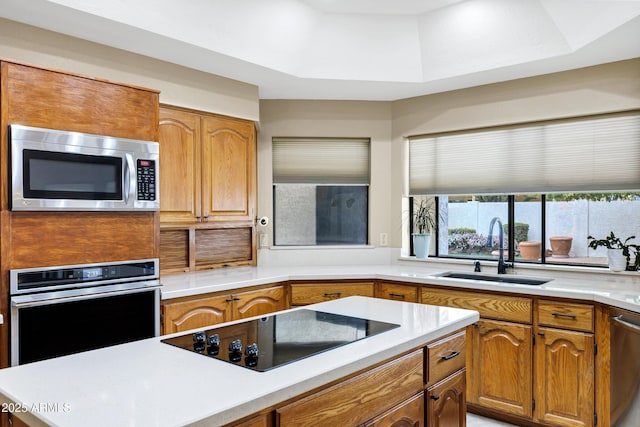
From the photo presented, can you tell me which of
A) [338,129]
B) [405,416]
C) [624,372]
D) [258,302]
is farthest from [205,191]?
[624,372]

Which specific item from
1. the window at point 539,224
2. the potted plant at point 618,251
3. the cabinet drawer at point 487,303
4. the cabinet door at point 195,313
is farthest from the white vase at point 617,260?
the cabinet door at point 195,313

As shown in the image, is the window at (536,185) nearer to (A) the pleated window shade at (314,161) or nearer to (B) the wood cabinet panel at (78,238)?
(A) the pleated window shade at (314,161)

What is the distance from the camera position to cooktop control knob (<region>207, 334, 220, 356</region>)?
1480 mm

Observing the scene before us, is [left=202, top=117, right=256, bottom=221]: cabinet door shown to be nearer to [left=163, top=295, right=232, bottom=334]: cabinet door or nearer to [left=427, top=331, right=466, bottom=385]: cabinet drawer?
[left=163, top=295, right=232, bottom=334]: cabinet door

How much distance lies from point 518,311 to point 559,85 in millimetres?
1730

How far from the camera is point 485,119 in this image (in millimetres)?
3879

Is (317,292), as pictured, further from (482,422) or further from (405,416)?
(405,416)

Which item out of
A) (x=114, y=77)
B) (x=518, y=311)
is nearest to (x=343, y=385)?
(x=518, y=311)

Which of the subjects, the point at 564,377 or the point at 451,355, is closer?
the point at 451,355

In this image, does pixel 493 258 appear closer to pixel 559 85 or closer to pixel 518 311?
pixel 518 311

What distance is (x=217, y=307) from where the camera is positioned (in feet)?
10.2

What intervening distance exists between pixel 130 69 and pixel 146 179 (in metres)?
0.96

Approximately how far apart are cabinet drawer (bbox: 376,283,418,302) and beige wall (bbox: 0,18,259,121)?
1748 mm

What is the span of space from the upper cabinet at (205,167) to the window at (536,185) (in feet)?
5.09
